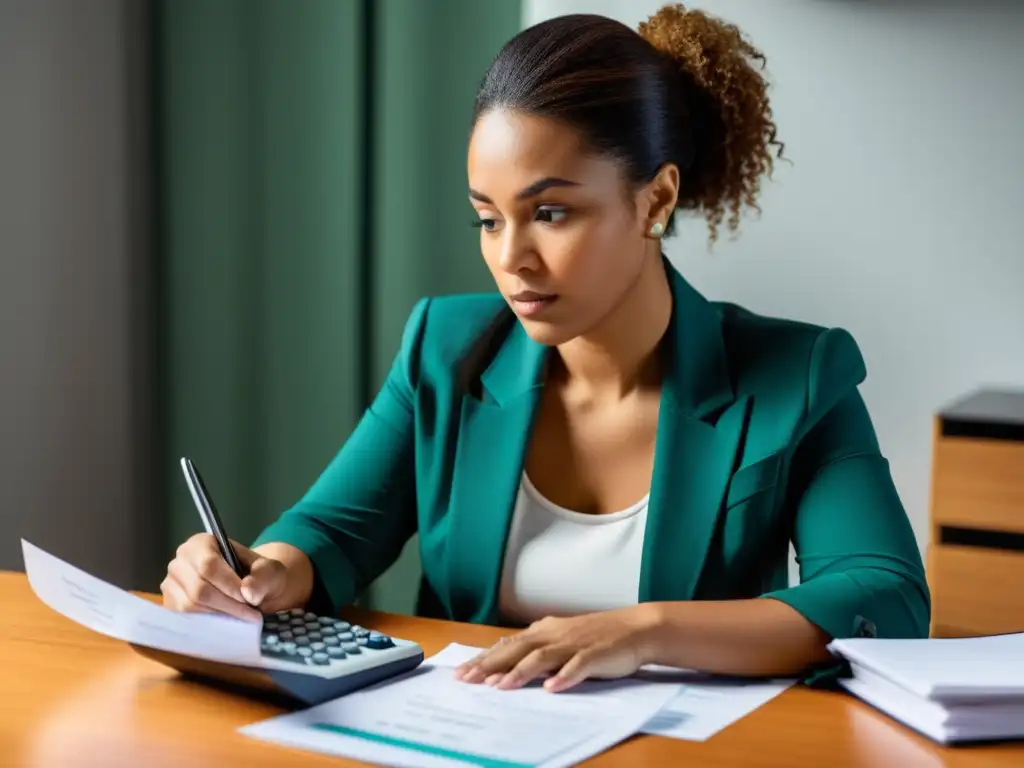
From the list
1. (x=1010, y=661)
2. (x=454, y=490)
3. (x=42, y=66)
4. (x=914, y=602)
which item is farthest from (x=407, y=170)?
(x=1010, y=661)

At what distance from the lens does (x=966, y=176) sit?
258 centimetres

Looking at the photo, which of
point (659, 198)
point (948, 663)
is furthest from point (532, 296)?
point (948, 663)

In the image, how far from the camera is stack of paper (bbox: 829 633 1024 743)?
1.01 meters

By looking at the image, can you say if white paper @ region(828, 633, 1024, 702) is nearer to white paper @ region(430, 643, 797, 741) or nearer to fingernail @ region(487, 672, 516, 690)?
white paper @ region(430, 643, 797, 741)

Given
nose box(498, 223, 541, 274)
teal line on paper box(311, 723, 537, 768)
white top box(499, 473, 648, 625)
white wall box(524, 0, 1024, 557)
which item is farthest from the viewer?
white wall box(524, 0, 1024, 557)

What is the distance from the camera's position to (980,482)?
218 centimetres

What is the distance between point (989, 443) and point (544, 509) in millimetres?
983

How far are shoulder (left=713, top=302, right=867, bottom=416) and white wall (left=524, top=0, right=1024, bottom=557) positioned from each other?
1.12 m

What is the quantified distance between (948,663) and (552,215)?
→ 0.61 meters

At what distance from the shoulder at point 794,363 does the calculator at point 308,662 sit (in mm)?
550

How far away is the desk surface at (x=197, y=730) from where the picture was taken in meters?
0.97

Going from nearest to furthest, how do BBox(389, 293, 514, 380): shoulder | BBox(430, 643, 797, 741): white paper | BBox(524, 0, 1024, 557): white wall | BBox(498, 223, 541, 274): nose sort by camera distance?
BBox(430, 643, 797, 741): white paper, BBox(498, 223, 541, 274): nose, BBox(389, 293, 514, 380): shoulder, BBox(524, 0, 1024, 557): white wall

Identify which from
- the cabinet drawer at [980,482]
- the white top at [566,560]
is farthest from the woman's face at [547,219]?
the cabinet drawer at [980,482]

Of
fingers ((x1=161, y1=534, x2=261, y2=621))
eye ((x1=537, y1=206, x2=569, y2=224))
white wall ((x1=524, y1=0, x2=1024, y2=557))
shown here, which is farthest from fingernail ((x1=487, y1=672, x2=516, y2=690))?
Result: white wall ((x1=524, y1=0, x2=1024, y2=557))
